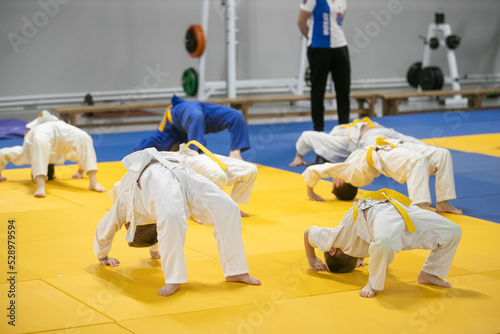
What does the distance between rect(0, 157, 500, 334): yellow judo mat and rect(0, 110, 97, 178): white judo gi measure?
0.85 metres

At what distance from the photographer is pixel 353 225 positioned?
3436 mm

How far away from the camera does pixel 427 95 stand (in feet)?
37.3

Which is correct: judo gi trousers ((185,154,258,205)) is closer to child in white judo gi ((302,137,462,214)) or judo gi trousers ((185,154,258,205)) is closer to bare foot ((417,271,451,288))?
child in white judo gi ((302,137,462,214))

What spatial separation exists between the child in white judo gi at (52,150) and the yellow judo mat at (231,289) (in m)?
0.82

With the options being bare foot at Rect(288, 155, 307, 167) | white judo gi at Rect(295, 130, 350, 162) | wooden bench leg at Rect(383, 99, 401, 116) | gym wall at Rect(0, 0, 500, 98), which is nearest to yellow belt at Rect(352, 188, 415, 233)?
white judo gi at Rect(295, 130, 350, 162)

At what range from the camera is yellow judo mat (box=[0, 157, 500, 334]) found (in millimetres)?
2969

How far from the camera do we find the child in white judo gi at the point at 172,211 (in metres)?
3.30

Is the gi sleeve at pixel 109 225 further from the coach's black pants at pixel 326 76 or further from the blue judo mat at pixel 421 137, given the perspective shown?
the coach's black pants at pixel 326 76

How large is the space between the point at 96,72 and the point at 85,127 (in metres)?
2.23

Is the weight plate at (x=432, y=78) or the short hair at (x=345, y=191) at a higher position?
the weight plate at (x=432, y=78)

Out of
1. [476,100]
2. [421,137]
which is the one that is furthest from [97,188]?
[476,100]

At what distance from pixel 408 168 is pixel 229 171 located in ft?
4.22

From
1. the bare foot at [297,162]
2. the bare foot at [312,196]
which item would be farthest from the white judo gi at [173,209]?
the bare foot at [297,162]

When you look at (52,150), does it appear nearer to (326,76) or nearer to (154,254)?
(154,254)
